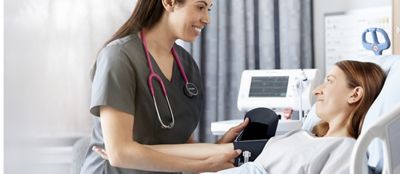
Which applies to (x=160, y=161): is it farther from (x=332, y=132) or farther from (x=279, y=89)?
(x=279, y=89)

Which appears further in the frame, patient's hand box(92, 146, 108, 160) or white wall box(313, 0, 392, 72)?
white wall box(313, 0, 392, 72)

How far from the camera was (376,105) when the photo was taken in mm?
1423

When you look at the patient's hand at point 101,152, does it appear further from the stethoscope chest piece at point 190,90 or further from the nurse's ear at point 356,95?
the nurse's ear at point 356,95

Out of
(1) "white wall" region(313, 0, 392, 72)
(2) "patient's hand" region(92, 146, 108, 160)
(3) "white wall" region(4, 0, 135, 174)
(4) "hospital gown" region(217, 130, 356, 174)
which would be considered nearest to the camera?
(4) "hospital gown" region(217, 130, 356, 174)

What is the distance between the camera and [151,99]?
1.56 meters

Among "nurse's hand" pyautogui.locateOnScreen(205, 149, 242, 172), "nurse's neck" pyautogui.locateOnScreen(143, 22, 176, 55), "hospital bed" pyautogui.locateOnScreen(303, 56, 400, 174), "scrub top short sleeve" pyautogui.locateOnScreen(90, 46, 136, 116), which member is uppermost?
"nurse's neck" pyautogui.locateOnScreen(143, 22, 176, 55)

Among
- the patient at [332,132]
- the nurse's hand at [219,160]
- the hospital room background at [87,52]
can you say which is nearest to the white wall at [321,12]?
the hospital room background at [87,52]

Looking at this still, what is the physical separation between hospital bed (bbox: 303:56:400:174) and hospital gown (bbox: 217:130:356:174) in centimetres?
7

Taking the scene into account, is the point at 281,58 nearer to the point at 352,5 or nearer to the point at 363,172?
the point at 352,5

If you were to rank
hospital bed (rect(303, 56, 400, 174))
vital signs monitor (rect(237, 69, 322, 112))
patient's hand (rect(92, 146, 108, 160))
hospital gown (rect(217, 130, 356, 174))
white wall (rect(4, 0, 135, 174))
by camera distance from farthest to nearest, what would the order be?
vital signs monitor (rect(237, 69, 322, 112)) < white wall (rect(4, 0, 135, 174)) < patient's hand (rect(92, 146, 108, 160)) < hospital gown (rect(217, 130, 356, 174)) < hospital bed (rect(303, 56, 400, 174))

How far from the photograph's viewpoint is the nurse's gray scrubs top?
4.70 feet

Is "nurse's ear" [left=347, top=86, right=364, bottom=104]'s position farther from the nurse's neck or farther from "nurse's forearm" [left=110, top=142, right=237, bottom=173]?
the nurse's neck

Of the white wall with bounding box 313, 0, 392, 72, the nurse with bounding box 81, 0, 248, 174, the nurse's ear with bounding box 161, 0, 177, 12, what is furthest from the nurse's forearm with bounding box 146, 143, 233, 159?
the white wall with bounding box 313, 0, 392, 72

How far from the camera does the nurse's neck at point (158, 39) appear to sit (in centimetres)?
162
